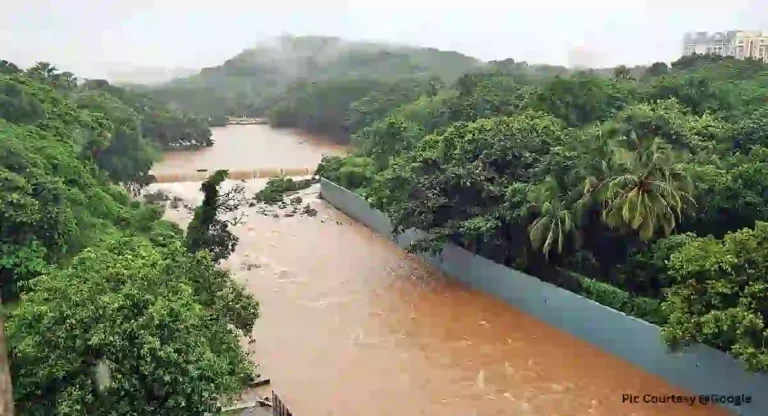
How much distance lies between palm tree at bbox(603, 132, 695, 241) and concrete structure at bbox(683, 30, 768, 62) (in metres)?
47.7

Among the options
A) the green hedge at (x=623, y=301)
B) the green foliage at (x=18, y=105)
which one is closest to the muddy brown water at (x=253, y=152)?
the green foliage at (x=18, y=105)

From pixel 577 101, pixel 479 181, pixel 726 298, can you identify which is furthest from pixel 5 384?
pixel 577 101

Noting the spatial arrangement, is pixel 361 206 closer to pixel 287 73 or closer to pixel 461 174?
pixel 461 174

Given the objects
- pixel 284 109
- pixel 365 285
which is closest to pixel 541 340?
pixel 365 285

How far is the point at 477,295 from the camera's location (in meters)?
16.6

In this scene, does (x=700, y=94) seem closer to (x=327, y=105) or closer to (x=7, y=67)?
(x=7, y=67)

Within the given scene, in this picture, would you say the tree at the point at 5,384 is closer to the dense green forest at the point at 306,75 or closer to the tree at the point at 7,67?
the tree at the point at 7,67

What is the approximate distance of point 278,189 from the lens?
30984mm

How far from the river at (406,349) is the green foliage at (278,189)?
831 cm

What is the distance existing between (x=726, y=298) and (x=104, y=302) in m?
8.19

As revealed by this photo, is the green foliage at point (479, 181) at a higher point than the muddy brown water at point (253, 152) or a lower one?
higher

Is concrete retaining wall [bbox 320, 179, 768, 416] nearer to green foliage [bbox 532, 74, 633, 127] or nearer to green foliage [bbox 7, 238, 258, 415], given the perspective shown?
green foliage [bbox 532, 74, 633, 127]

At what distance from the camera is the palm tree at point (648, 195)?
12781mm

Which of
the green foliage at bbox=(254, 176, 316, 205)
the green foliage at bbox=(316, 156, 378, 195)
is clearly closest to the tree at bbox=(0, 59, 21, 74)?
the green foliage at bbox=(254, 176, 316, 205)
